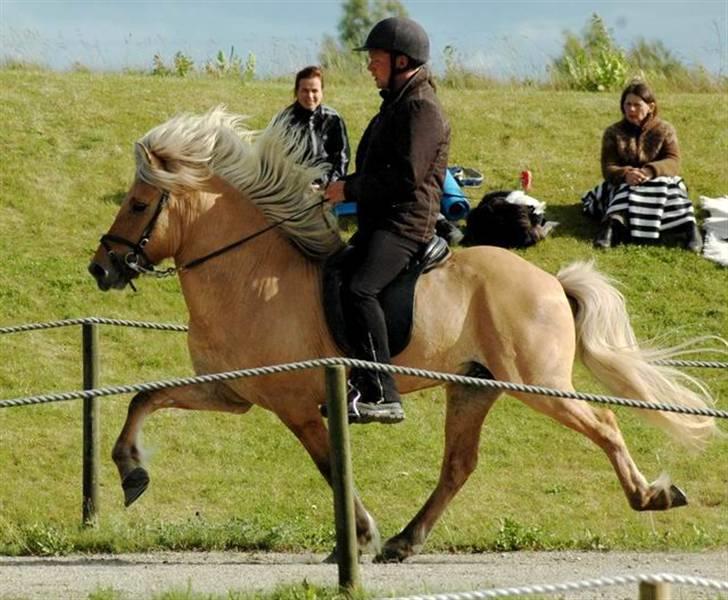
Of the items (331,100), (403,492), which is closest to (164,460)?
(403,492)

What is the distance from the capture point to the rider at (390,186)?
8.33 m

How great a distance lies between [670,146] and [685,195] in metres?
0.78

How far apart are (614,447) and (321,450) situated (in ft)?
5.25

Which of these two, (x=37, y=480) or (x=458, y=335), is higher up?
(x=458, y=335)

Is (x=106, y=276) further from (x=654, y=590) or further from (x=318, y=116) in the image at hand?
(x=318, y=116)

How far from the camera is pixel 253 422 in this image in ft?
40.9

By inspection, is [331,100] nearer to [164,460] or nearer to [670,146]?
[670,146]

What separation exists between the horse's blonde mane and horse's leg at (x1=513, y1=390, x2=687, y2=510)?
1500 mm

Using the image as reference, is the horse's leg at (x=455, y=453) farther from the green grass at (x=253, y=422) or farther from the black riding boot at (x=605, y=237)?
the black riding boot at (x=605, y=237)

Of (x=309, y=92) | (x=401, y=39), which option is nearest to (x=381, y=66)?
(x=401, y=39)

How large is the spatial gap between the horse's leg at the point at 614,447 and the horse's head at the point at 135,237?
86.9 inches

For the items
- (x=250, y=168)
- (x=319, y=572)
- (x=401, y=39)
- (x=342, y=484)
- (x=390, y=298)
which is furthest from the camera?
(x=250, y=168)

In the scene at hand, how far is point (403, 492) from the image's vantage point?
1142cm

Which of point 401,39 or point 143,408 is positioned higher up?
point 401,39
